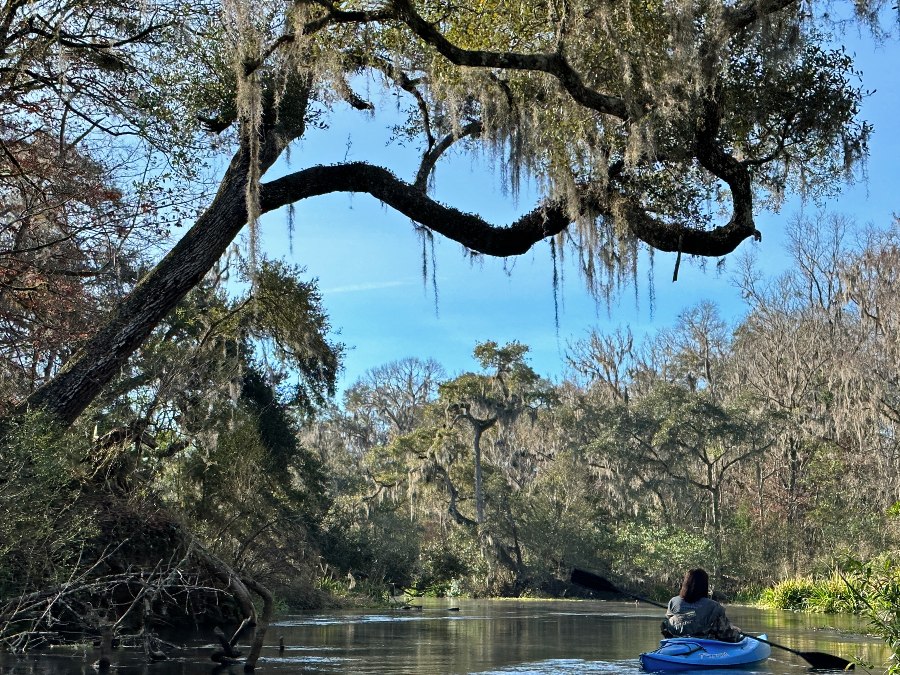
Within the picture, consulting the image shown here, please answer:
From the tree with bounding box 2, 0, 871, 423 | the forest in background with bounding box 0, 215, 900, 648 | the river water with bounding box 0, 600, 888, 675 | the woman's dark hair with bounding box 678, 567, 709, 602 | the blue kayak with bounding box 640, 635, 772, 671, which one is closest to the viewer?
the tree with bounding box 2, 0, 871, 423

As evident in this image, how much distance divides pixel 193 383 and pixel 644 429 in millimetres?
20453

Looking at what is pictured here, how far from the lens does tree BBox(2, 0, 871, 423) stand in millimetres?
8312

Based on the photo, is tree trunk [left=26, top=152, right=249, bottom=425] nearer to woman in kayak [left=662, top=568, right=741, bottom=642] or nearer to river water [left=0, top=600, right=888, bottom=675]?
river water [left=0, top=600, right=888, bottom=675]

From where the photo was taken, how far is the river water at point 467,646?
11156 mm

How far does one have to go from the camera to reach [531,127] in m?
9.72

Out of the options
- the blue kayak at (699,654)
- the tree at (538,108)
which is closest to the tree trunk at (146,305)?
the tree at (538,108)

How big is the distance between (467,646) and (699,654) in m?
4.28

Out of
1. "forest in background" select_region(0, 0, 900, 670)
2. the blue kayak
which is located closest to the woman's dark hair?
the blue kayak

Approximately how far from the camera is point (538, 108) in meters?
9.66

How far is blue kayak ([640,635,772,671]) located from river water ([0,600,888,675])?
158 millimetres

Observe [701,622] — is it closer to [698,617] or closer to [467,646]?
[698,617]

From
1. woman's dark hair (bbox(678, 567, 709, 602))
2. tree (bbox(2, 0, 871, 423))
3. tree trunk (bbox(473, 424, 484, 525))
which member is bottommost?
woman's dark hair (bbox(678, 567, 709, 602))

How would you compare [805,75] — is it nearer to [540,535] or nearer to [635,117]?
[635,117]

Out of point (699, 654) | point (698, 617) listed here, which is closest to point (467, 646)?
point (698, 617)
